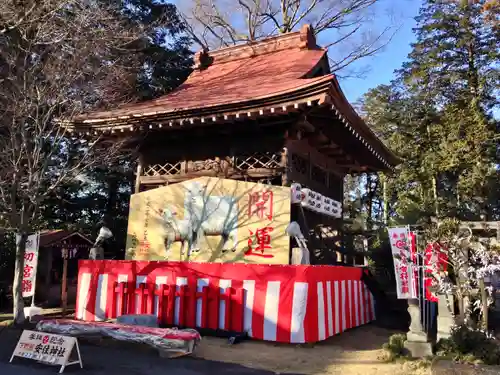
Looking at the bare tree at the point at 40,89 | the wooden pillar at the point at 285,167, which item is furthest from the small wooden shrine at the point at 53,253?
the wooden pillar at the point at 285,167

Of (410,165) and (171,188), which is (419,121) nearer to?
(410,165)

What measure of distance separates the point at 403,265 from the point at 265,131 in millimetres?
4567

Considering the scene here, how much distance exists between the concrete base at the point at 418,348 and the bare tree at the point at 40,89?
313 inches

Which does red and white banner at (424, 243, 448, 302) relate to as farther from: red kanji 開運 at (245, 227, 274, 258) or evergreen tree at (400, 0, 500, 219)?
evergreen tree at (400, 0, 500, 219)

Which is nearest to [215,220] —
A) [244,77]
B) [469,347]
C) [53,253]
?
[244,77]

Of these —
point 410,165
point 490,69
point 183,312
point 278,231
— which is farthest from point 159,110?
point 490,69

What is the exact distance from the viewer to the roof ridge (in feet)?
45.4

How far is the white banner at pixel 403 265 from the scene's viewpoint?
768 cm

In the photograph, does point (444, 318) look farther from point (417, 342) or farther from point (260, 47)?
point (260, 47)

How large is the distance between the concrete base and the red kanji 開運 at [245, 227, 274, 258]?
10.5 feet

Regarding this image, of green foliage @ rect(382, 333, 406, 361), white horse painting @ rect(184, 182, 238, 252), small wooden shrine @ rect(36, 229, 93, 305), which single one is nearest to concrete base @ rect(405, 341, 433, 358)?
green foliage @ rect(382, 333, 406, 361)

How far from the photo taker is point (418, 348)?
271 inches

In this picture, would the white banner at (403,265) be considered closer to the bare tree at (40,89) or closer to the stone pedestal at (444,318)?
the stone pedestal at (444,318)

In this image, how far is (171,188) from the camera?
10.6m
